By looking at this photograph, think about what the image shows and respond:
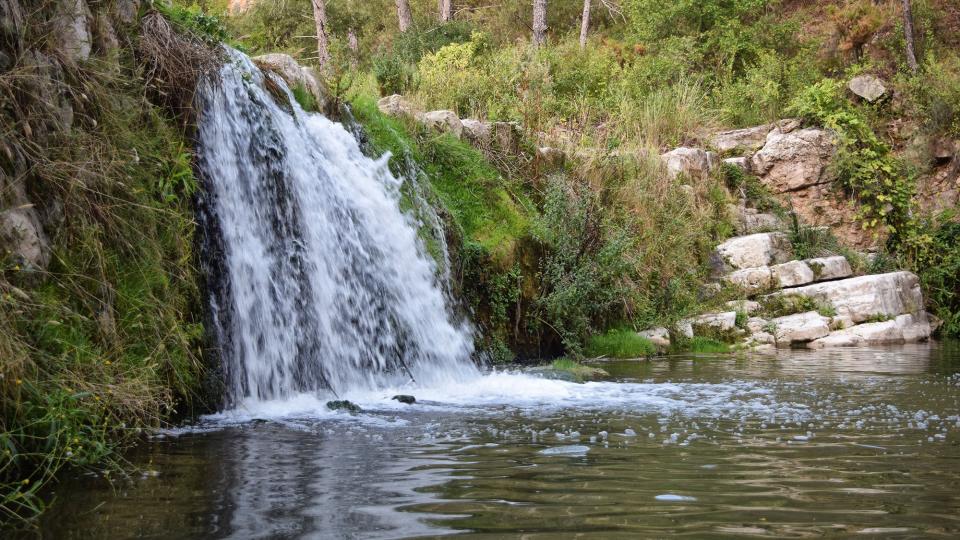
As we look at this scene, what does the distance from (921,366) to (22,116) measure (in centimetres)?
928

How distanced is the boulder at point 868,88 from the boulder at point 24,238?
19.1 metres

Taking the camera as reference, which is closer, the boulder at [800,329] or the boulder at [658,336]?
the boulder at [658,336]

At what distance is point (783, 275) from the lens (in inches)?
592

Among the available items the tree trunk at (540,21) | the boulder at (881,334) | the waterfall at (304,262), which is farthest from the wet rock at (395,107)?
the tree trunk at (540,21)

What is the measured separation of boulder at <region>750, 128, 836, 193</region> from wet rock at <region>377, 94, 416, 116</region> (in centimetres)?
858

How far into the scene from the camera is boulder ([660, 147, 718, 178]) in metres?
16.6

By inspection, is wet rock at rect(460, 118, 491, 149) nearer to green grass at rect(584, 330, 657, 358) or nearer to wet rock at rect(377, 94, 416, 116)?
wet rock at rect(377, 94, 416, 116)

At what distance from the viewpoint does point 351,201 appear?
32.2 feet

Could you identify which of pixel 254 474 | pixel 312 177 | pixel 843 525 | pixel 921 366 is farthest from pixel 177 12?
pixel 921 366

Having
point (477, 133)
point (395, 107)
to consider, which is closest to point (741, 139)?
point (477, 133)

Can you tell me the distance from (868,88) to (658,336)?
35.8ft

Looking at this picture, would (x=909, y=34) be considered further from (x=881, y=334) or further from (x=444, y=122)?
(x=444, y=122)

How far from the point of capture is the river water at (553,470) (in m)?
3.51

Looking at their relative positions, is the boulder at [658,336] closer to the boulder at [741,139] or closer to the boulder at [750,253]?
the boulder at [750,253]
